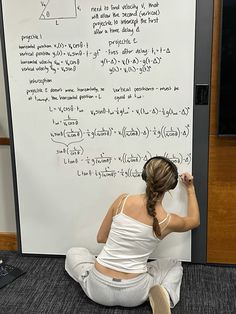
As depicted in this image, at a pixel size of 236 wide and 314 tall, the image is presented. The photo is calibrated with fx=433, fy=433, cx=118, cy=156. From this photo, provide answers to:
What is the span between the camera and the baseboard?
9.04 ft

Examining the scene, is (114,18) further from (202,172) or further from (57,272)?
(57,272)

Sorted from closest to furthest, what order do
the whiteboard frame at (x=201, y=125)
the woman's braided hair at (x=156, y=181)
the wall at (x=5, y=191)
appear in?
1. the woman's braided hair at (x=156, y=181)
2. the whiteboard frame at (x=201, y=125)
3. the wall at (x=5, y=191)

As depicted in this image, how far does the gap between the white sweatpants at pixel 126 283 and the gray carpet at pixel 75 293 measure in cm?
5

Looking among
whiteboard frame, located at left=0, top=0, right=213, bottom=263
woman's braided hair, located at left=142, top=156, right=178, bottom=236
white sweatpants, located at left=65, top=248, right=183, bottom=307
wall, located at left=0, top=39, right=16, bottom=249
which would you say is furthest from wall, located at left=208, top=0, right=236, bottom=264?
wall, located at left=0, top=39, right=16, bottom=249

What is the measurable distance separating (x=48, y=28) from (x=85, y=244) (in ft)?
4.11

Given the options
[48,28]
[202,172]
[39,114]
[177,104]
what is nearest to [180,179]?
[202,172]

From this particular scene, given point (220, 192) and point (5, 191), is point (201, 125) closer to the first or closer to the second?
point (220, 192)

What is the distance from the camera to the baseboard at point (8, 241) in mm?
2754

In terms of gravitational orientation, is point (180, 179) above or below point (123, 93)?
below

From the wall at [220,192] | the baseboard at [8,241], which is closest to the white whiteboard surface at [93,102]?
the wall at [220,192]

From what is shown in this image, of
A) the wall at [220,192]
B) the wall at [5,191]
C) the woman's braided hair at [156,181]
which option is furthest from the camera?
the wall at [5,191]

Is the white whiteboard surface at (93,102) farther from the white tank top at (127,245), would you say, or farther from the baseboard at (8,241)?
the white tank top at (127,245)

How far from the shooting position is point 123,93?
91.4 inches

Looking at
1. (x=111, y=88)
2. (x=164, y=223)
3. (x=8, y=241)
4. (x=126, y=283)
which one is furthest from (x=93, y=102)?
(x=8, y=241)
